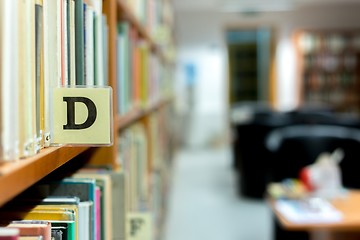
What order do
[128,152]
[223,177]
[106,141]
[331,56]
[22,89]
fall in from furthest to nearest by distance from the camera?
[331,56]
[223,177]
[128,152]
[106,141]
[22,89]

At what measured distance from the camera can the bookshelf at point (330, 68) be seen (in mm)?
9555

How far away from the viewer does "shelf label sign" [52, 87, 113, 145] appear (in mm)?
792

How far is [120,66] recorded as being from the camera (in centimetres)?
181

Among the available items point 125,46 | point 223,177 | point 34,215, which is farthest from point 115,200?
point 223,177

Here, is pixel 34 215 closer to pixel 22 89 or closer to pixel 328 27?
pixel 22 89

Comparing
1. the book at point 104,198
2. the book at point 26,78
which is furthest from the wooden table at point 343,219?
the book at point 26,78

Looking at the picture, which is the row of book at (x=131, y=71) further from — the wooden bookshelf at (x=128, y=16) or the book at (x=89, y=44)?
the book at (x=89, y=44)

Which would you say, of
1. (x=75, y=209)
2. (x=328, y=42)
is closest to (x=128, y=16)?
(x=75, y=209)

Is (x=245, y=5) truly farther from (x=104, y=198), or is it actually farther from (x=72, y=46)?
(x=72, y=46)

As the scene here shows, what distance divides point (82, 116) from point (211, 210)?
395 centimetres

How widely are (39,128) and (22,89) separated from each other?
0.10 m

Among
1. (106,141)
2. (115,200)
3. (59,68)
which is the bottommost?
(115,200)

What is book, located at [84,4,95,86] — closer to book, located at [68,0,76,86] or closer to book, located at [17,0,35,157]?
book, located at [68,0,76,86]

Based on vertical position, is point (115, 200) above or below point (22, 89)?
below
